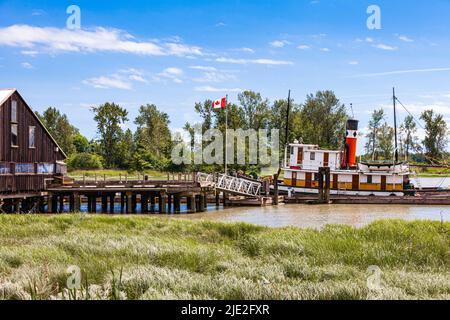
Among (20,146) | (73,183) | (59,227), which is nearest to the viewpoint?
(59,227)

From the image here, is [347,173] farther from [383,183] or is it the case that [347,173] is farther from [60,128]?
[60,128]

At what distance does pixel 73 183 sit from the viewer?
40.8m

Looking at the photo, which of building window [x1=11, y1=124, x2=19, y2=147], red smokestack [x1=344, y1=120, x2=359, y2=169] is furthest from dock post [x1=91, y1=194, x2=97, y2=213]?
red smokestack [x1=344, y1=120, x2=359, y2=169]

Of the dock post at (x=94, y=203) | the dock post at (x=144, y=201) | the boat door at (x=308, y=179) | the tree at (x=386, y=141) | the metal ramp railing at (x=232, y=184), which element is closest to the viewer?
the dock post at (x=144, y=201)

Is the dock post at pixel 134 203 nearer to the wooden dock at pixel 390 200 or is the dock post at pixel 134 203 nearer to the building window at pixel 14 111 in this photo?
the building window at pixel 14 111

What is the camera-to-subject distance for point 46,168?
40.2m

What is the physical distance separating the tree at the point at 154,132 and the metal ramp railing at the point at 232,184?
2771cm


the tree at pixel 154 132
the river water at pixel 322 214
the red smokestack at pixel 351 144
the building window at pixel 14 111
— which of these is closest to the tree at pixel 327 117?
the tree at pixel 154 132

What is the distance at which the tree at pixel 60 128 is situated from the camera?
8706 centimetres

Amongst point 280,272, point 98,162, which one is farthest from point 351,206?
point 98,162
